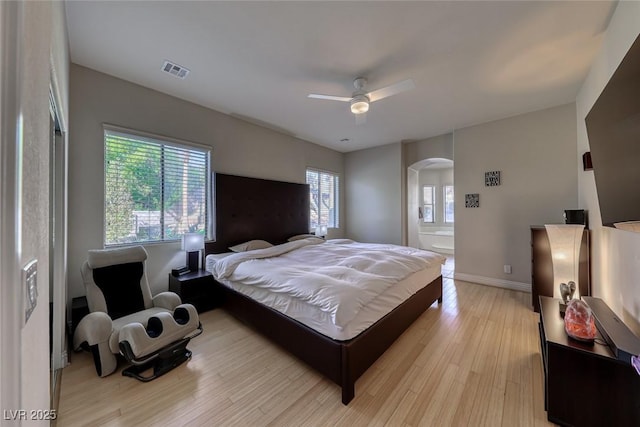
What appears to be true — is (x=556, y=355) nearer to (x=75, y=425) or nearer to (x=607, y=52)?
(x=607, y=52)

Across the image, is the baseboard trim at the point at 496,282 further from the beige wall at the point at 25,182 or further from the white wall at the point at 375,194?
the beige wall at the point at 25,182

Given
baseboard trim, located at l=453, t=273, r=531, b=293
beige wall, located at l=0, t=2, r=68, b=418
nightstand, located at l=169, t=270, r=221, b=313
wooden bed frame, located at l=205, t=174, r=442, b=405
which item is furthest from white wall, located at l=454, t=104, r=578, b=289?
beige wall, located at l=0, t=2, r=68, b=418

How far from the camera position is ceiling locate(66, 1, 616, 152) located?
184 centimetres

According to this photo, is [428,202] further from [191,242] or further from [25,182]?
[25,182]

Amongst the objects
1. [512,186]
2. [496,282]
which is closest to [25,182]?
[512,186]

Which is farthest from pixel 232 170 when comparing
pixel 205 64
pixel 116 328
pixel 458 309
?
pixel 458 309

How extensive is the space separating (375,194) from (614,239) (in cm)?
376

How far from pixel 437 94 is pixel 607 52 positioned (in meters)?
1.40

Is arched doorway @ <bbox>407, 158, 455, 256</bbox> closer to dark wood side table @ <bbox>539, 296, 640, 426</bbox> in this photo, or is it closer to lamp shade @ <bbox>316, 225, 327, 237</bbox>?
lamp shade @ <bbox>316, 225, 327, 237</bbox>

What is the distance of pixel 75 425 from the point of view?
1509mm

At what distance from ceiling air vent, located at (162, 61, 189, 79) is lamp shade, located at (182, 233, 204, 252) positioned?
1.82 m

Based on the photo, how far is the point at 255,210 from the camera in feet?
13.2

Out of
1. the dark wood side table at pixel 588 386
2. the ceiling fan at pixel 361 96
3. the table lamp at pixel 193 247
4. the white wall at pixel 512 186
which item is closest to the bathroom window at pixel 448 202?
the white wall at pixel 512 186

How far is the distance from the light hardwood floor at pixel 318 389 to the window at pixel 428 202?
609 centimetres
